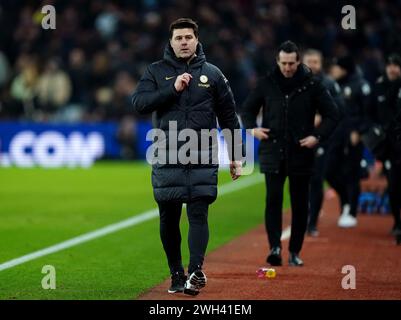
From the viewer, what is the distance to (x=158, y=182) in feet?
28.5

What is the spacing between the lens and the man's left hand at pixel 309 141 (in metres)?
10.5

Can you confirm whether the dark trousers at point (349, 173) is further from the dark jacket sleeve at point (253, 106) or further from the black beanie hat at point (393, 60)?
the dark jacket sleeve at point (253, 106)

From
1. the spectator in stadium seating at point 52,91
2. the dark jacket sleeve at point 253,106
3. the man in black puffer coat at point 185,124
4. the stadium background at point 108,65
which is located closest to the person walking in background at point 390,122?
the dark jacket sleeve at point 253,106

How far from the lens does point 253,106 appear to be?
10.8 meters

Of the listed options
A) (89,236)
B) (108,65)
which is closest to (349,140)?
(89,236)

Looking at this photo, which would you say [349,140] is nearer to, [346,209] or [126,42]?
[346,209]

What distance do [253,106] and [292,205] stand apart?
3.41ft

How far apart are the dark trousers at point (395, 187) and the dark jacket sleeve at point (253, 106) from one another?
2446 mm

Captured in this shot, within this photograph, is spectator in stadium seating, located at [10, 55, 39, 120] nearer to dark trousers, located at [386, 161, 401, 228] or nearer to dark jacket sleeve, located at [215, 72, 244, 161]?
dark trousers, located at [386, 161, 401, 228]

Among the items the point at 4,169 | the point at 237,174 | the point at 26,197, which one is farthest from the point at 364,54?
the point at 237,174

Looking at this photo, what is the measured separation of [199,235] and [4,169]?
15893mm

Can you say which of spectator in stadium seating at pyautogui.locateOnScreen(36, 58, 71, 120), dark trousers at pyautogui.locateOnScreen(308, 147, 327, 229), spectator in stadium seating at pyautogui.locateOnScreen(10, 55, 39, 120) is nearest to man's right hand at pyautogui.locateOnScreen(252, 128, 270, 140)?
dark trousers at pyautogui.locateOnScreen(308, 147, 327, 229)

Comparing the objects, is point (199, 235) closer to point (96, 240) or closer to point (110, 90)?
point (96, 240)

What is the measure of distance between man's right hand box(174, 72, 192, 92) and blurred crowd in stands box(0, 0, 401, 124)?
16428mm
